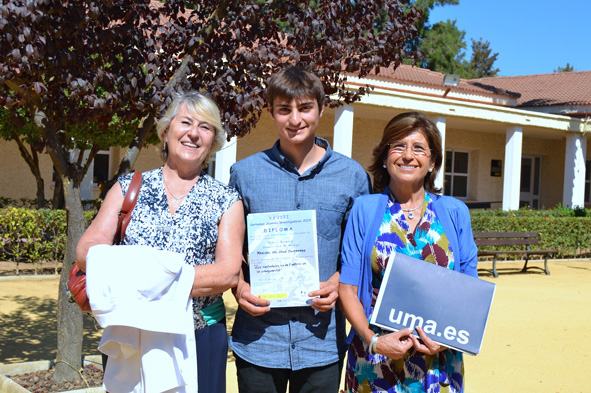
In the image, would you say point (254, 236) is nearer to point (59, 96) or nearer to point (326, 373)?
point (326, 373)

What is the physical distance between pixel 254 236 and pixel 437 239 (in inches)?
32.0

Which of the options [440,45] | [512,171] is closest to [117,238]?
[512,171]

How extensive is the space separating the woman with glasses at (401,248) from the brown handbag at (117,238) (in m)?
0.95

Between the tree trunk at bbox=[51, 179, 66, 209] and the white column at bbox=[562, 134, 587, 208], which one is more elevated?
the white column at bbox=[562, 134, 587, 208]

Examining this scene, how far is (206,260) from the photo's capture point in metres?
2.52

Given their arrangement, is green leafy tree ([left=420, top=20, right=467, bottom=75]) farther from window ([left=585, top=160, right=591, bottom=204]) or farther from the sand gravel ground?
the sand gravel ground

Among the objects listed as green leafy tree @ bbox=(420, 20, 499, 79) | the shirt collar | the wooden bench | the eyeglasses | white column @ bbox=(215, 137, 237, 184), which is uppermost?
green leafy tree @ bbox=(420, 20, 499, 79)

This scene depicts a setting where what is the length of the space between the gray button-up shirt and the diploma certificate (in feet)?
0.47

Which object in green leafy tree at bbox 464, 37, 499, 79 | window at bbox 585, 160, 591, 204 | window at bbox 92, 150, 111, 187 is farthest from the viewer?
green leafy tree at bbox 464, 37, 499, 79

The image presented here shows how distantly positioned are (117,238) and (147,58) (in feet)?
6.71

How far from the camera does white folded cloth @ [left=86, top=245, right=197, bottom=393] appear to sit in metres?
2.19

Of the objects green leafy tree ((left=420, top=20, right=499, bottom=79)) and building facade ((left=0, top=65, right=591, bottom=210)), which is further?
green leafy tree ((left=420, top=20, right=499, bottom=79))

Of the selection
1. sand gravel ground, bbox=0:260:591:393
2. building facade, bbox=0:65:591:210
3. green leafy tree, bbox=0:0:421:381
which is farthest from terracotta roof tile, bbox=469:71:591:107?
green leafy tree, bbox=0:0:421:381

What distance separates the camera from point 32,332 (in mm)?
6762
